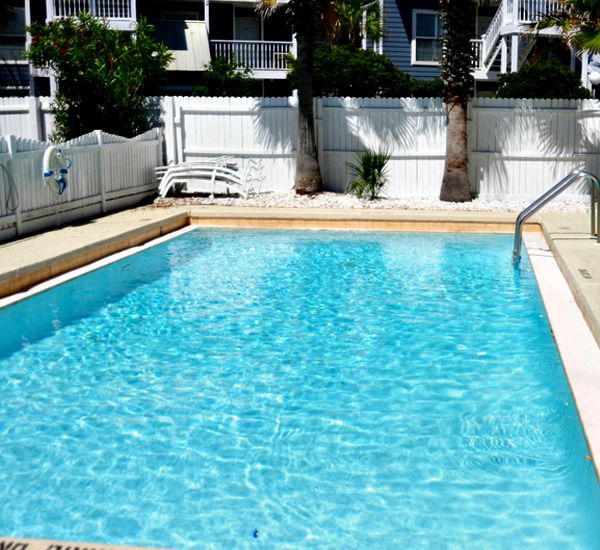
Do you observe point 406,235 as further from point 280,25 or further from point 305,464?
point 280,25

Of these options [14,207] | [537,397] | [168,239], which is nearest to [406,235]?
[168,239]

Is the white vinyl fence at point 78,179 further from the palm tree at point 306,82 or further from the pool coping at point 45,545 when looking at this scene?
the pool coping at point 45,545

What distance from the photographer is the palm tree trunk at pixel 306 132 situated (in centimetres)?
1591

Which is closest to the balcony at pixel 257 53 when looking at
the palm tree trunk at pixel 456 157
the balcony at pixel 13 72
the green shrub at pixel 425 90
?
the green shrub at pixel 425 90

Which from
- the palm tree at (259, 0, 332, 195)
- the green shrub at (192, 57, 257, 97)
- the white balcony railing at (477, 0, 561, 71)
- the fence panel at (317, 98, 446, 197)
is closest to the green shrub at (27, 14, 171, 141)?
the palm tree at (259, 0, 332, 195)

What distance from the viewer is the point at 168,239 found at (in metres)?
12.9

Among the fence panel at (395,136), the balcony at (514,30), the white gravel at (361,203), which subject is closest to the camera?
the white gravel at (361,203)

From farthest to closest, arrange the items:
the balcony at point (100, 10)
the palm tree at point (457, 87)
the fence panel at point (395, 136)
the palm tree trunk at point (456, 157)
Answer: the balcony at point (100, 10) → the fence panel at point (395, 136) → the palm tree trunk at point (456, 157) → the palm tree at point (457, 87)

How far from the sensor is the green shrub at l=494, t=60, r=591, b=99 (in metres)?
19.9

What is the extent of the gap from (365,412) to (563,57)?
24576 millimetres

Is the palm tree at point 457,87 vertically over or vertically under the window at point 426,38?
under

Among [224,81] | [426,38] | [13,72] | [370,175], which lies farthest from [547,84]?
[13,72]

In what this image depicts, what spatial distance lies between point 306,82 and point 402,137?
2169 mm

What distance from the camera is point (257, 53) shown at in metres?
28.7
